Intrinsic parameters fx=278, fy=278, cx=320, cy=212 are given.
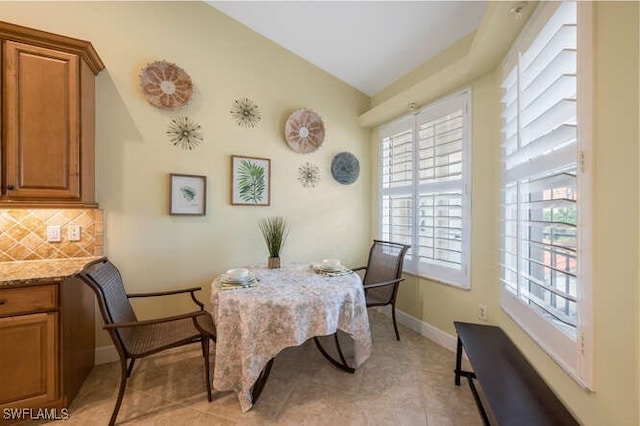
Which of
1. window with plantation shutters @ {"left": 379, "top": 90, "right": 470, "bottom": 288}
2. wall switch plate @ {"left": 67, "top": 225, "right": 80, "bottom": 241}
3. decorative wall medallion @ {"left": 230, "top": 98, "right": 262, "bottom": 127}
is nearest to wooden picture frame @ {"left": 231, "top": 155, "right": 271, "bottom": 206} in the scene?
decorative wall medallion @ {"left": 230, "top": 98, "right": 262, "bottom": 127}

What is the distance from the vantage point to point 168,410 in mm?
1793

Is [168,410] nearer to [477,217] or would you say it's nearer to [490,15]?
[477,217]

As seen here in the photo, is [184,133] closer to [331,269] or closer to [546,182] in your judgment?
[331,269]

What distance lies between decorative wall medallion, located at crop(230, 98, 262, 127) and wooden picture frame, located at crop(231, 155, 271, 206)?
36 cm

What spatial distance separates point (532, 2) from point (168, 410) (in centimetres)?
324

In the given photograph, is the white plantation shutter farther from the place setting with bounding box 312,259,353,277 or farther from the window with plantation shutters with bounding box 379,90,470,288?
the place setting with bounding box 312,259,353,277

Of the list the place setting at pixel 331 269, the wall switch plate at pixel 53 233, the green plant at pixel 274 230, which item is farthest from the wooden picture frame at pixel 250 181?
the wall switch plate at pixel 53 233

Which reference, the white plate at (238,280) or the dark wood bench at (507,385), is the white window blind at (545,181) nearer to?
the dark wood bench at (507,385)

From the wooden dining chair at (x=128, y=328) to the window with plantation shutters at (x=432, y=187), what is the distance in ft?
6.84

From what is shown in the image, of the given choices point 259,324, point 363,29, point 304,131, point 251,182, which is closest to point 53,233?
point 251,182

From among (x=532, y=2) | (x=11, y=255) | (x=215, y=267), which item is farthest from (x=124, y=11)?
(x=532, y=2)

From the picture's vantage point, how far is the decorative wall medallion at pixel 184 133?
2.52 meters

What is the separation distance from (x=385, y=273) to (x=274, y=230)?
3.99 feet

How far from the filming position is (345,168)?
11.2 ft
